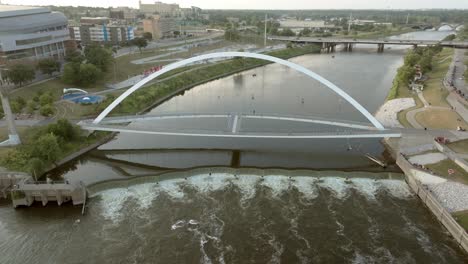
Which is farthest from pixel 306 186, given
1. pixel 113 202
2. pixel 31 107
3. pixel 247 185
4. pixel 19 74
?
pixel 19 74

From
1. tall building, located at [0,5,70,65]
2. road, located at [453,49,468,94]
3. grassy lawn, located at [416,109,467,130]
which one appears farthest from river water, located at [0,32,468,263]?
tall building, located at [0,5,70,65]

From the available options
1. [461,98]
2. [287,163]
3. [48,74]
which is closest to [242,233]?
[287,163]

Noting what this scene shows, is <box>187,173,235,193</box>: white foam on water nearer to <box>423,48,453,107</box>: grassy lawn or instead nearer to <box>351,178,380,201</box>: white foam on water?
<box>351,178,380,201</box>: white foam on water

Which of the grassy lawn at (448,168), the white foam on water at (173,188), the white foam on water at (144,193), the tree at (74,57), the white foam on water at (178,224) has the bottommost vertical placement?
the white foam on water at (178,224)

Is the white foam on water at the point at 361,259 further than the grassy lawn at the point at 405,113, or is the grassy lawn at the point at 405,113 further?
the grassy lawn at the point at 405,113

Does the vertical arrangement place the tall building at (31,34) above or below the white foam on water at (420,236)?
above

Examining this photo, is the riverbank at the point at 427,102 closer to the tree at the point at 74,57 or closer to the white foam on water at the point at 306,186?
the white foam on water at the point at 306,186

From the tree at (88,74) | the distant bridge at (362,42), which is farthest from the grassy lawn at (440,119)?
the distant bridge at (362,42)
